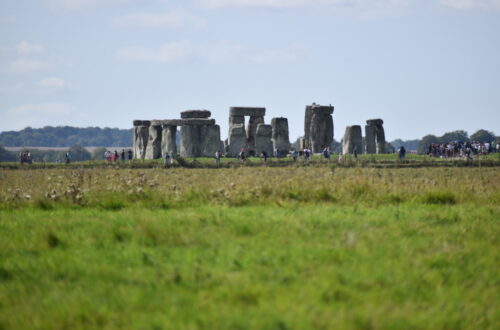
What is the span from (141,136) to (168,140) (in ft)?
21.4

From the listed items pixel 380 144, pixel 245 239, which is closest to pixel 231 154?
pixel 380 144

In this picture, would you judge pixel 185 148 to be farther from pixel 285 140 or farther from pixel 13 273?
pixel 13 273

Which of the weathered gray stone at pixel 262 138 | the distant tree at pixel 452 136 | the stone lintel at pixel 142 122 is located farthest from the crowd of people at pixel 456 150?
the distant tree at pixel 452 136

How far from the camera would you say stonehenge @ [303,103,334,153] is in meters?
50.1

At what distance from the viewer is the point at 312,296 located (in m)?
6.32

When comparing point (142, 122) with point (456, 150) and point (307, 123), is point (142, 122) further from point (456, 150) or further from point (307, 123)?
point (456, 150)

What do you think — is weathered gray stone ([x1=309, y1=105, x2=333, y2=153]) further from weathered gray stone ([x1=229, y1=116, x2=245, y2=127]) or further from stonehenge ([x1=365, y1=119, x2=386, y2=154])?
weathered gray stone ([x1=229, y1=116, x2=245, y2=127])

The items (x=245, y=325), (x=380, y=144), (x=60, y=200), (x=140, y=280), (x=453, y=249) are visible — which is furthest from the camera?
(x=380, y=144)

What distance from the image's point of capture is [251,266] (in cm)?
722

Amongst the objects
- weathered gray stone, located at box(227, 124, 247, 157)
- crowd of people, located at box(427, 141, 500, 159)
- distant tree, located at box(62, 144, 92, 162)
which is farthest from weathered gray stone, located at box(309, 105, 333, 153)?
distant tree, located at box(62, 144, 92, 162)

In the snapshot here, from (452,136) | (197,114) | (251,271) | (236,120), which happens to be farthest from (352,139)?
(452,136)

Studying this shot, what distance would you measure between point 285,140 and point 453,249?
Answer: 134ft

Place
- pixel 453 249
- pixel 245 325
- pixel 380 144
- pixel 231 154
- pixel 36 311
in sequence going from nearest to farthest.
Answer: pixel 245 325, pixel 36 311, pixel 453 249, pixel 231 154, pixel 380 144

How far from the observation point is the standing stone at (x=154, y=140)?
4931cm
